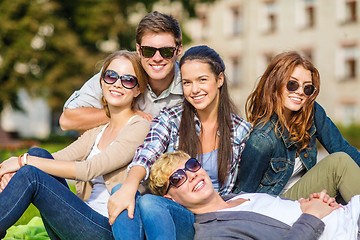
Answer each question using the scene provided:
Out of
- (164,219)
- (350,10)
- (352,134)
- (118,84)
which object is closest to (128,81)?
(118,84)

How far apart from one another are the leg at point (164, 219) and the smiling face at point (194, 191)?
76 millimetres

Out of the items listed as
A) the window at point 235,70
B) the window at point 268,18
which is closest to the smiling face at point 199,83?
the window at point 268,18

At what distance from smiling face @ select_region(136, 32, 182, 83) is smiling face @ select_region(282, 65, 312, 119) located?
99 cm

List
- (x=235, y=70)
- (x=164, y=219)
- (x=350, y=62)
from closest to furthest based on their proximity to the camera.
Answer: (x=164, y=219) < (x=350, y=62) < (x=235, y=70)

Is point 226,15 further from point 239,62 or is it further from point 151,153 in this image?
point 151,153

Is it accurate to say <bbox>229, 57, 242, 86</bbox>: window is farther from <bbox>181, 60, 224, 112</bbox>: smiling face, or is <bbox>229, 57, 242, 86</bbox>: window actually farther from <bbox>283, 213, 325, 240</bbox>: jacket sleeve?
<bbox>283, 213, 325, 240</bbox>: jacket sleeve

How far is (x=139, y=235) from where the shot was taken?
3059 mm

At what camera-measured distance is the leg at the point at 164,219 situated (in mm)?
2979

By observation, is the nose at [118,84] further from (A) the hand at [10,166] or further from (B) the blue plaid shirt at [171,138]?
(A) the hand at [10,166]

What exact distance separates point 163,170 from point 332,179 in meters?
1.37

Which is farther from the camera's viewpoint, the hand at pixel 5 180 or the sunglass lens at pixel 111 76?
the sunglass lens at pixel 111 76

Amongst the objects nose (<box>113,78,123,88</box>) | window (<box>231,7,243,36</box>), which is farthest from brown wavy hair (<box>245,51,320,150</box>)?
window (<box>231,7,243,36</box>)

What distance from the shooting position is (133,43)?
19.8 meters

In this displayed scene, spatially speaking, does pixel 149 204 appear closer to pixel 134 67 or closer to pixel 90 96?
pixel 134 67
